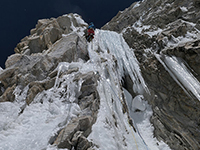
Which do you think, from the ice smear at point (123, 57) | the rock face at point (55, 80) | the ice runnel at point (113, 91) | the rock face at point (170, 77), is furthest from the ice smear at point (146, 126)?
the rock face at point (55, 80)

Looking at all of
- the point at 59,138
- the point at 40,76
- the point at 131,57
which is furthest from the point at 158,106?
the point at 40,76

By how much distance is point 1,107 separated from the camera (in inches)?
183

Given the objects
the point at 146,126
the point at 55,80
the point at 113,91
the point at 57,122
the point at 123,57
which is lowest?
the point at 146,126

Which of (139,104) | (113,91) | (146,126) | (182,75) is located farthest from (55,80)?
(182,75)

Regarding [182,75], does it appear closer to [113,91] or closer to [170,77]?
[170,77]

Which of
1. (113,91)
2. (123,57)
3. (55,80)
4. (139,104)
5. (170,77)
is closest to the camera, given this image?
(55,80)

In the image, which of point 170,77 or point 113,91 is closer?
point 113,91

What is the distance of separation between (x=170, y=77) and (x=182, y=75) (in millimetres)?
871

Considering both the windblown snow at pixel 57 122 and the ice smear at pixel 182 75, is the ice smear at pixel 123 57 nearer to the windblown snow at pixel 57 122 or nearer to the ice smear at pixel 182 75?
the ice smear at pixel 182 75

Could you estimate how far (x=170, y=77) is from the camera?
291 inches

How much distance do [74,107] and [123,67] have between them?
6904 mm

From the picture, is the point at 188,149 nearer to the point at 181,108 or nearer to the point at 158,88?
the point at 181,108

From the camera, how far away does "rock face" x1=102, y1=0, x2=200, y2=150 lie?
19.9 feet

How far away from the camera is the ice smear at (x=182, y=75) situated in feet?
19.7
